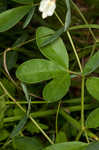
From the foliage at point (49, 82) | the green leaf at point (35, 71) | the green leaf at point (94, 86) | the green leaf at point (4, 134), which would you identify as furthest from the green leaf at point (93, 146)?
the green leaf at point (4, 134)

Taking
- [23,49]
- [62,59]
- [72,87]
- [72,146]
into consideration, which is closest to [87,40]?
[72,87]

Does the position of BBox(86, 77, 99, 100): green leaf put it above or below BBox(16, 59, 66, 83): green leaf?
below

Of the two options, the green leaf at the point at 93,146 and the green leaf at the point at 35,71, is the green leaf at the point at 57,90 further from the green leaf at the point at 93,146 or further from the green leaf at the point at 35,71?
the green leaf at the point at 93,146

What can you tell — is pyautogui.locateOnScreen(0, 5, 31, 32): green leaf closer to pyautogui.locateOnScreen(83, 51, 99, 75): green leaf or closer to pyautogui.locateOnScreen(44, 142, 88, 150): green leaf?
pyautogui.locateOnScreen(83, 51, 99, 75): green leaf

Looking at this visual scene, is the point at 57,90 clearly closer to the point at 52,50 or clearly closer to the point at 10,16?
the point at 52,50

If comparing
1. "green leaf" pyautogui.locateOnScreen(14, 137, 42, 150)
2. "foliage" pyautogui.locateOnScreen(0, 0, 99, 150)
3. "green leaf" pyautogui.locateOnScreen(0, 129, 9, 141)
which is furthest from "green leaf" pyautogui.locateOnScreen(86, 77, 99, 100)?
"green leaf" pyautogui.locateOnScreen(0, 129, 9, 141)

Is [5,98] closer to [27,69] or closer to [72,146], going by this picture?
[27,69]

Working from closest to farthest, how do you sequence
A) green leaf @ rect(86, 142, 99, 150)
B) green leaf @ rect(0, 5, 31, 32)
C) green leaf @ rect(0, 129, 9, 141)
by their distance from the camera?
1. green leaf @ rect(86, 142, 99, 150)
2. green leaf @ rect(0, 5, 31, 32)
3. green leaf @ rect(0, 129, 9, 141)
